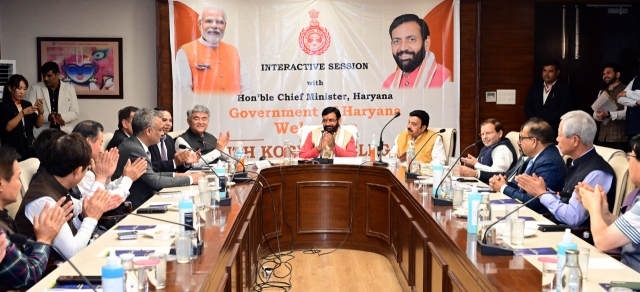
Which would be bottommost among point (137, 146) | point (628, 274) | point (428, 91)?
point (628, 274)

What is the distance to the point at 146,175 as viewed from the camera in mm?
4277

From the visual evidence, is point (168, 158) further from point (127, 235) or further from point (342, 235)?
point (127, 235)

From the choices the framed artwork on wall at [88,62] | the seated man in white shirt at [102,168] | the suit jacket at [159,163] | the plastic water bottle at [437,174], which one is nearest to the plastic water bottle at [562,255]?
the plastic water bottle at [437,174]

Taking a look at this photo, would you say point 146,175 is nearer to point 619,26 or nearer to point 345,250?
point 345,250

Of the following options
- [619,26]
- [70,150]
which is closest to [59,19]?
[70,150]

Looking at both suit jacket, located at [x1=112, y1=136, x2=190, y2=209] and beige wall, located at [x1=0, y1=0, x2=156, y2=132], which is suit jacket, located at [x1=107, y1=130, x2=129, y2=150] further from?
beige wall, located at [x1=0, y1=0, x2=156, y2=132]

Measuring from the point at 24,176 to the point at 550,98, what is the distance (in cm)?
541

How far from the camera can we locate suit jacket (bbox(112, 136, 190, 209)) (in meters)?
4.27

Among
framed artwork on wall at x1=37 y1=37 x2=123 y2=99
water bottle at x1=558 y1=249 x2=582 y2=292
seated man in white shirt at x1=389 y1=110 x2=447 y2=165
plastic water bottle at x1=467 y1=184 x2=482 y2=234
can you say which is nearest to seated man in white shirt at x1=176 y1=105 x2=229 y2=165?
seated man in white shirt at x1=389 y1=110 x2=447 y2=165

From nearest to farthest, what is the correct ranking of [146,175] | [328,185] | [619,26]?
[146,175] < [328,185] < [619,26]

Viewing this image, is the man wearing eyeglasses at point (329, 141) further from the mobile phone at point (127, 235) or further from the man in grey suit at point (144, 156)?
the mobile phone at point (127, 235)

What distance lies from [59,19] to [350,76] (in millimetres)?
3102

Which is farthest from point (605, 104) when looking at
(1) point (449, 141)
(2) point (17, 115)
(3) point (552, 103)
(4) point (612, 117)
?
(2) point (17, 115)

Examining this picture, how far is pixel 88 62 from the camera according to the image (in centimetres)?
722
